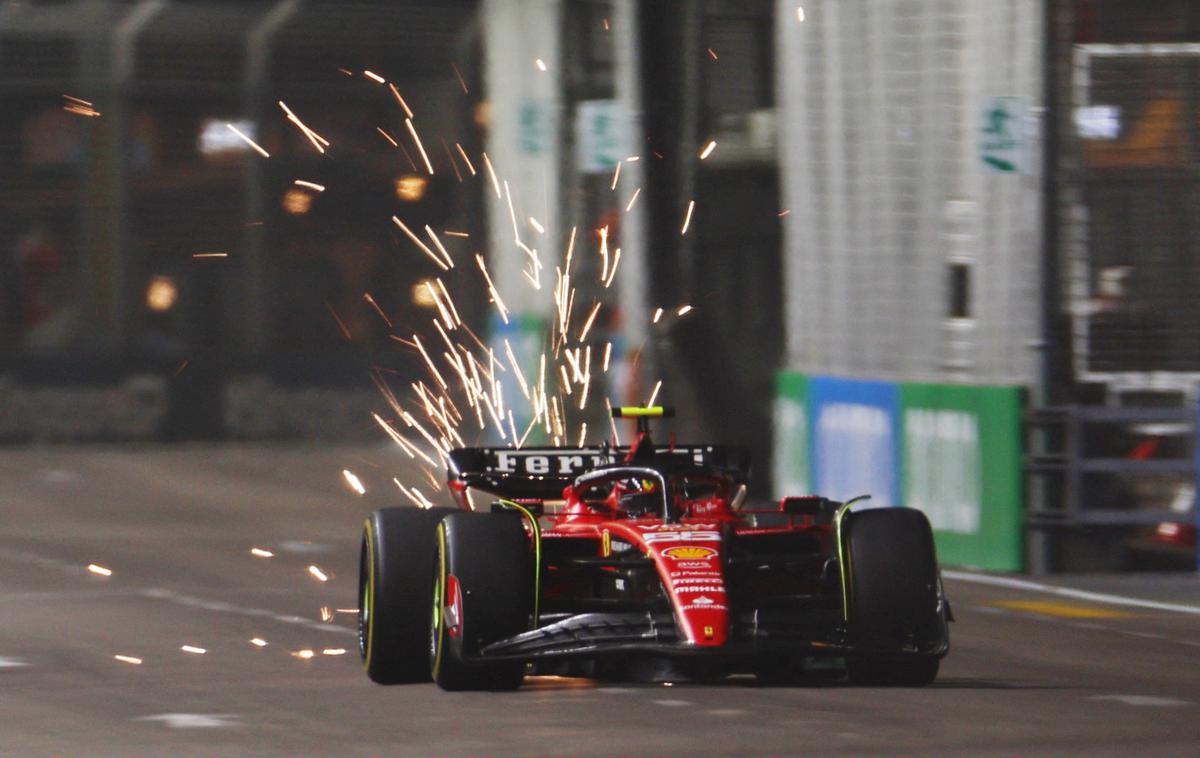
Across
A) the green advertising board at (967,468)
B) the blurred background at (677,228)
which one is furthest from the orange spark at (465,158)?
the green advertising board at (967,468)

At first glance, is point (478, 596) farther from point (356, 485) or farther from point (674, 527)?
point (356, 485)

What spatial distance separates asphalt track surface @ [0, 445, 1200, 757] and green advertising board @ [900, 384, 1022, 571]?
634mm

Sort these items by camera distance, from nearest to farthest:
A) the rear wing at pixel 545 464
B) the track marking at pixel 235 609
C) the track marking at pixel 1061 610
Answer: the rear wing at pixel 545 464
the track marking at pixel 235 609
the track marking at pixel 1061 610

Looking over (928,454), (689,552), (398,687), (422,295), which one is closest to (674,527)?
(689,552)

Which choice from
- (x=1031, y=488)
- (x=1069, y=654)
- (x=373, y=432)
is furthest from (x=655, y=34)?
(x=373, y=432)

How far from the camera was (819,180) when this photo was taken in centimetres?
2044

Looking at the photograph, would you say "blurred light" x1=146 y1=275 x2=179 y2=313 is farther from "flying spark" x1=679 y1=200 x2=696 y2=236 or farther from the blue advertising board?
the blue advertising board

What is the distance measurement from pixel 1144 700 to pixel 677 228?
436 inches

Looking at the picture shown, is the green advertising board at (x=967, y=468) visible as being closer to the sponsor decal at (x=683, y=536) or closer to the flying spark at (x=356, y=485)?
the flying spark at (x=356, y=485)

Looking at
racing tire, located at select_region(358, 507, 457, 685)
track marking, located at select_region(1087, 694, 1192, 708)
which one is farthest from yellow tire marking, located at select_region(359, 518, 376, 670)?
track marking, located at select_region(1087, 694, 1192, 708)

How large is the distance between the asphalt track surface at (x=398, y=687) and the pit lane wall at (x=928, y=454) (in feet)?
2.40

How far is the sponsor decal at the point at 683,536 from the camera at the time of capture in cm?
1112

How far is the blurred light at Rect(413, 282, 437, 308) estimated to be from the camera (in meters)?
31.6

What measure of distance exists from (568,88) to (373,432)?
18.5 ft
